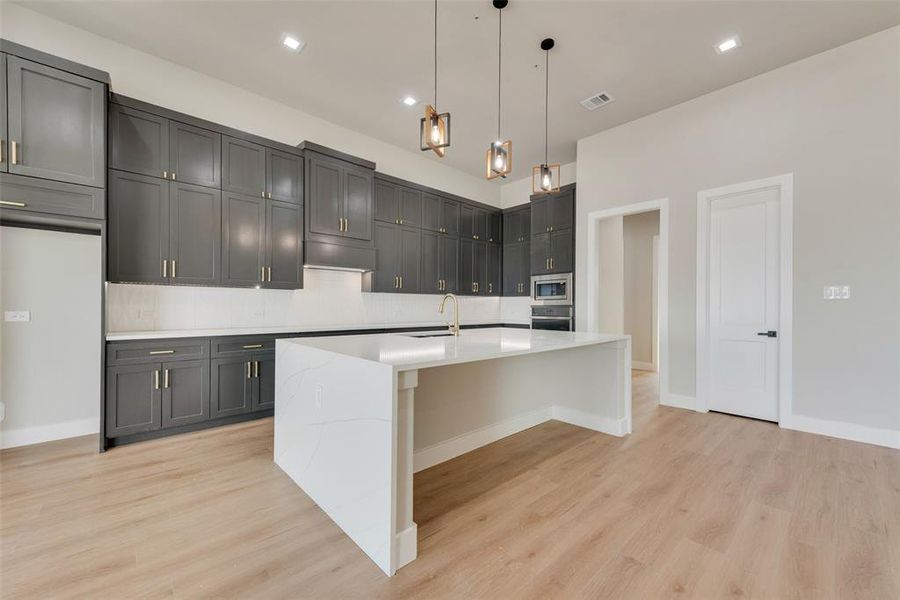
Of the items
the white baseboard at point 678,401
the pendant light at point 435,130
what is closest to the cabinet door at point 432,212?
the pendant light at point 435,130

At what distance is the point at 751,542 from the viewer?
1.72 m

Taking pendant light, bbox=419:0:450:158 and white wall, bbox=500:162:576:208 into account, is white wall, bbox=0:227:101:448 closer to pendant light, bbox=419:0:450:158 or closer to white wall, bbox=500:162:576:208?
pendant light, bbox=419:0:450:158

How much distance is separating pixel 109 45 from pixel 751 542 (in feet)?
18.1

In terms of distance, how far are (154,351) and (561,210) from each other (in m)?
4.87

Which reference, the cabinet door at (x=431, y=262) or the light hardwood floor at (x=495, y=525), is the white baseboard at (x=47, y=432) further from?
the cabinet door at (x=431, y=262)

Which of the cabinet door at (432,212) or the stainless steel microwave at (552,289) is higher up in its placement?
the cabinet door at (432,212)

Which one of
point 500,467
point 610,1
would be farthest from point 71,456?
point 610,1

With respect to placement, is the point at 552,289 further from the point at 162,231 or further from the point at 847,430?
the point at 162,231

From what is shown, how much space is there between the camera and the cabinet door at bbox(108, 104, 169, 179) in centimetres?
295

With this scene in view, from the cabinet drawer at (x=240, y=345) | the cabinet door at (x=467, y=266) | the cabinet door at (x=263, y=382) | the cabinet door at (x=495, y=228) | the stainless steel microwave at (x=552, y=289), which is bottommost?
the cabinet door at (x=263, y=382)

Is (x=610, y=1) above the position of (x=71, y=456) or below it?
above

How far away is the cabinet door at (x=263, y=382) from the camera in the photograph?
3459 millimetres

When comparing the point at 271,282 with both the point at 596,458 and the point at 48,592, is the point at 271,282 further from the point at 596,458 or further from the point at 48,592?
the point at 596,458

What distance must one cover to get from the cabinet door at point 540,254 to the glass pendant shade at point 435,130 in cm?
348
